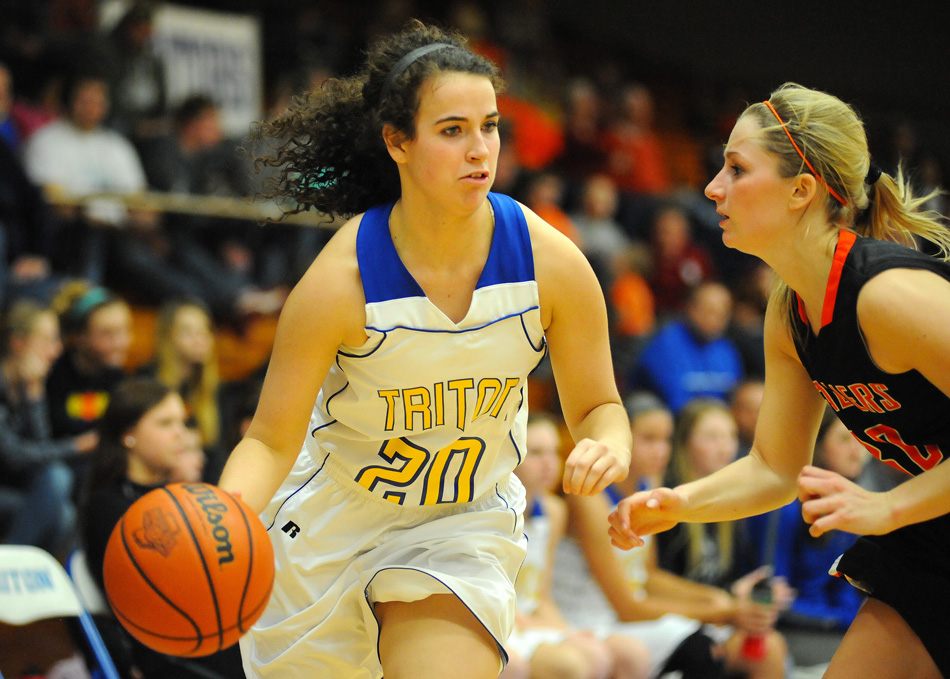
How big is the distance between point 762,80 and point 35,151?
10.5 m

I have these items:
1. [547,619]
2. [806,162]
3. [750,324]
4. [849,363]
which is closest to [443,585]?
[849,363]

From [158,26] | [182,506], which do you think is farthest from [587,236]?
[182,506]

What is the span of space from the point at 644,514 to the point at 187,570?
1.22 meters

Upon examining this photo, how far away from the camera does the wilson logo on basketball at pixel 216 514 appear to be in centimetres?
225

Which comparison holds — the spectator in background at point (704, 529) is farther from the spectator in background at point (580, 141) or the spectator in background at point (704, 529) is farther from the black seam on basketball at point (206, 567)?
the spectator in background at point (580, 141)

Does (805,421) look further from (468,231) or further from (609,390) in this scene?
(468,231)

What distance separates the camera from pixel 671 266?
29.1 feet

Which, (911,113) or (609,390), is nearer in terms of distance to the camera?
(609,390)

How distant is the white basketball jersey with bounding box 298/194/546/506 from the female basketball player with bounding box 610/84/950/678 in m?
0.47

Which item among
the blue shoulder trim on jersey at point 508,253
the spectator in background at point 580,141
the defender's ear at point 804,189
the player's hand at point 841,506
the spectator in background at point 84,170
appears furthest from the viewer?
the spectator in background at point 580,141

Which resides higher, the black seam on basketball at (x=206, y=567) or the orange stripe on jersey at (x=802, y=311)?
the orange stripe on jersey at (x=802, y=311)

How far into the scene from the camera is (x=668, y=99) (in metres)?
13.5

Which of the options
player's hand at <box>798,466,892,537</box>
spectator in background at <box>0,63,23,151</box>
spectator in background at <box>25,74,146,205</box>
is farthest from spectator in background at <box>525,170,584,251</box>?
player's hand at <box>798,466,892,537</box>

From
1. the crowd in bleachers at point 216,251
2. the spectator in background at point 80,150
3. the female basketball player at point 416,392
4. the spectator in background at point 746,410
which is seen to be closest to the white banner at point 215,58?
the crowd in bleachers at point 216,251
